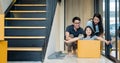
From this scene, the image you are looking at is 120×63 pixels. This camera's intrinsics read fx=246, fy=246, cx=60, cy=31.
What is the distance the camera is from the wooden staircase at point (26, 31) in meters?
3.94

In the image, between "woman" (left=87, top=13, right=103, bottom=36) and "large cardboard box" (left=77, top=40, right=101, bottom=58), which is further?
"woman" (left=87, top=13, right=103, bottom=36)

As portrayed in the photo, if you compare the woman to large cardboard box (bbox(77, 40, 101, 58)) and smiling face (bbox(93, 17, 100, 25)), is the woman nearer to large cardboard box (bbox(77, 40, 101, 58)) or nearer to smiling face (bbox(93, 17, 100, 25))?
smiling face (bbox(93, 17, 100, 25))

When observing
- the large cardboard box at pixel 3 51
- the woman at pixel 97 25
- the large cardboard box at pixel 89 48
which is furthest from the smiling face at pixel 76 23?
the large cardboard box at pixel 3 51

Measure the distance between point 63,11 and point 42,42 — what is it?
125 inches

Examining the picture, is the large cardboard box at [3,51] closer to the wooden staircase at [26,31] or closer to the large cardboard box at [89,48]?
the wooden staircase at [26,31]

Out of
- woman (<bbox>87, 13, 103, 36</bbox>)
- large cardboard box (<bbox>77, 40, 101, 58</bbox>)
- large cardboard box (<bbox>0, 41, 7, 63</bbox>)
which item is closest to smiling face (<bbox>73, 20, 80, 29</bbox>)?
woman (<bbox>87, 13, 103, 36</bbox>)

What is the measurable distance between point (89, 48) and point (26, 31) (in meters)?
1.21

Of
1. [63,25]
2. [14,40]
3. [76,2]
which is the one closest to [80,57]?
[14,40]

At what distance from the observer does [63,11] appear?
7281mm

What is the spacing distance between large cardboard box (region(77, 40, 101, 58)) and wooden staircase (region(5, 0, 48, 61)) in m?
0.74

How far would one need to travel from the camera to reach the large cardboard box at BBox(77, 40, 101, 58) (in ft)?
15.0

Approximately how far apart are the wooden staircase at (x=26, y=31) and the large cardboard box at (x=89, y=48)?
736 millimetres

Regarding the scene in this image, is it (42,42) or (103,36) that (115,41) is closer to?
(103,36)

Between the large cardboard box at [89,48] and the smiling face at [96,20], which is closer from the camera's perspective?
the large cardboard box at [89,48]
